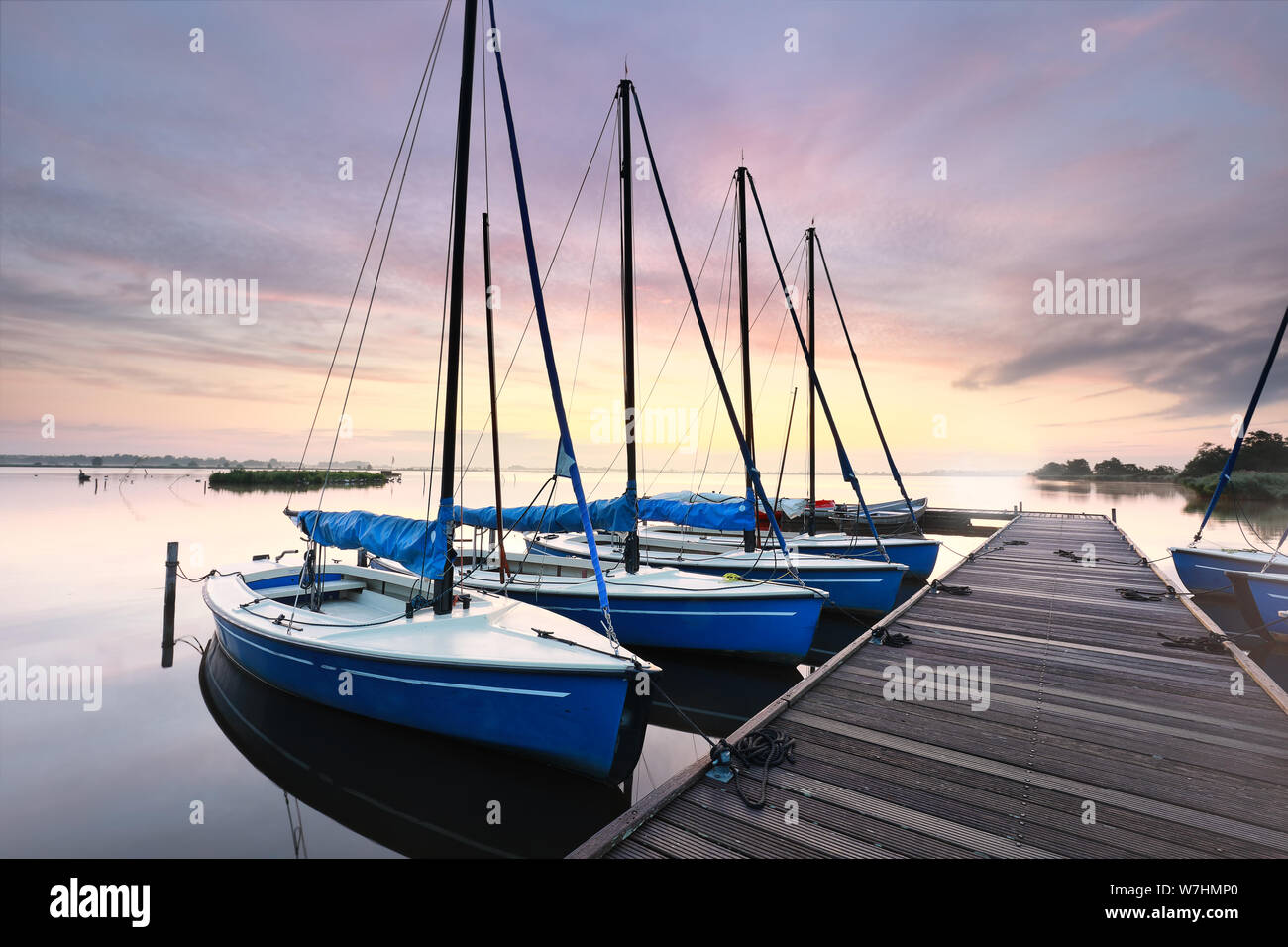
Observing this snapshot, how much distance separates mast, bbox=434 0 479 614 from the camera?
7.77 m

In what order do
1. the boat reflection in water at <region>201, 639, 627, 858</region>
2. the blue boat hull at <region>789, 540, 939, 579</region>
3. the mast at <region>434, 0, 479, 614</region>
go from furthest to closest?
the blue boat hull at <region>789, 540, 939, 579</region> < the mast at <region>434, 0, 479, 614</region> < the boat reflection in water at <region>201, 639, 627, 858</region>

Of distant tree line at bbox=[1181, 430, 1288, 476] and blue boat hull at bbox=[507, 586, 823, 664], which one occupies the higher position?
distant tree line at bbox=[1181, 430, 1288, 476]

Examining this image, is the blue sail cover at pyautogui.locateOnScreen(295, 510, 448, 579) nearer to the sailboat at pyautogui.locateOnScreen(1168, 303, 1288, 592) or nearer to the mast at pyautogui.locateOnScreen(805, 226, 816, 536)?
the mast at pyautogui.locateOnScreen(805, 226, 816, 536)

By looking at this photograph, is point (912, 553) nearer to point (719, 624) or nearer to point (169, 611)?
point (719, 624)

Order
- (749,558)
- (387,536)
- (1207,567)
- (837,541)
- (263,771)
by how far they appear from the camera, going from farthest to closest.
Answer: (837,541) → (1207,567) → (749,558) → (387,536) → (263,771)

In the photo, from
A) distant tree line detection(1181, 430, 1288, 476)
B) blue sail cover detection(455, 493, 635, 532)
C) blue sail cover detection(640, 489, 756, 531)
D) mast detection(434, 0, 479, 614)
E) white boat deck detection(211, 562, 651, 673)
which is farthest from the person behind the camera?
distant tree line detection(1181, 430, 1288, 476)

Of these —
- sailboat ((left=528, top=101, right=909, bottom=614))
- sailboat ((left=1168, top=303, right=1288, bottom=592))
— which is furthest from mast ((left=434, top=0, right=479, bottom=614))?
sailboat ((left=1168, top=303, right=1288, bottom=592))

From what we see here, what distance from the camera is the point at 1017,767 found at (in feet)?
15.5

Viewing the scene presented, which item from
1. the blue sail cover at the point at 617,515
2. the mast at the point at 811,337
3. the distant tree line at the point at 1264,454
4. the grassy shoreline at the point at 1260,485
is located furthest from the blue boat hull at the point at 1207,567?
the distant tree line at the point at 1264,454

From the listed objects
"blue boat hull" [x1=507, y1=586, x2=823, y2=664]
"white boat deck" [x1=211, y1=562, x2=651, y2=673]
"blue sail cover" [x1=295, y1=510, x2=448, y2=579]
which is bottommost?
"blue boat hull" [x1=507, y1=586, x2=823, y2=664]

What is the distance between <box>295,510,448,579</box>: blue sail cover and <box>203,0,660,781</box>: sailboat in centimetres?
2

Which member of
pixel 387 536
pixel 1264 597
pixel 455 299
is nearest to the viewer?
pixel 455 299

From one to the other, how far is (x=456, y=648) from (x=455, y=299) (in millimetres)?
4816

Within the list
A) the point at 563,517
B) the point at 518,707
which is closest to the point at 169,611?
the point at 563,517
